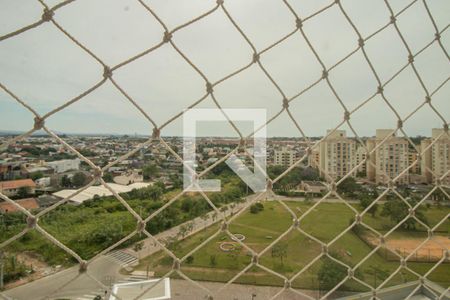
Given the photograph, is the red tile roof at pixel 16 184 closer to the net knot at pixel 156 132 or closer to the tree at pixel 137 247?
the net knot at pixel 156 132

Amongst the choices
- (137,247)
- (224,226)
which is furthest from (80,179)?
(137,247)

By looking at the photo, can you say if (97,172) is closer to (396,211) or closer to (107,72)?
(107,72)

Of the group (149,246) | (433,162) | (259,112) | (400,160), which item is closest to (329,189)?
(259,112)

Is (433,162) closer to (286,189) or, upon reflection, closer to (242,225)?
(286,189)

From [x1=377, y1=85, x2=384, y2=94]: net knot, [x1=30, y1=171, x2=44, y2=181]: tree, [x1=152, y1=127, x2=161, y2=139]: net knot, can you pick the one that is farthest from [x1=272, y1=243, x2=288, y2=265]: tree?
[x1=152, y1=127, x2=161, y2=139]: net knot

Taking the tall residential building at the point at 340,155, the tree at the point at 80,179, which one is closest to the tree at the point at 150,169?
the tree at the point at 80,179
